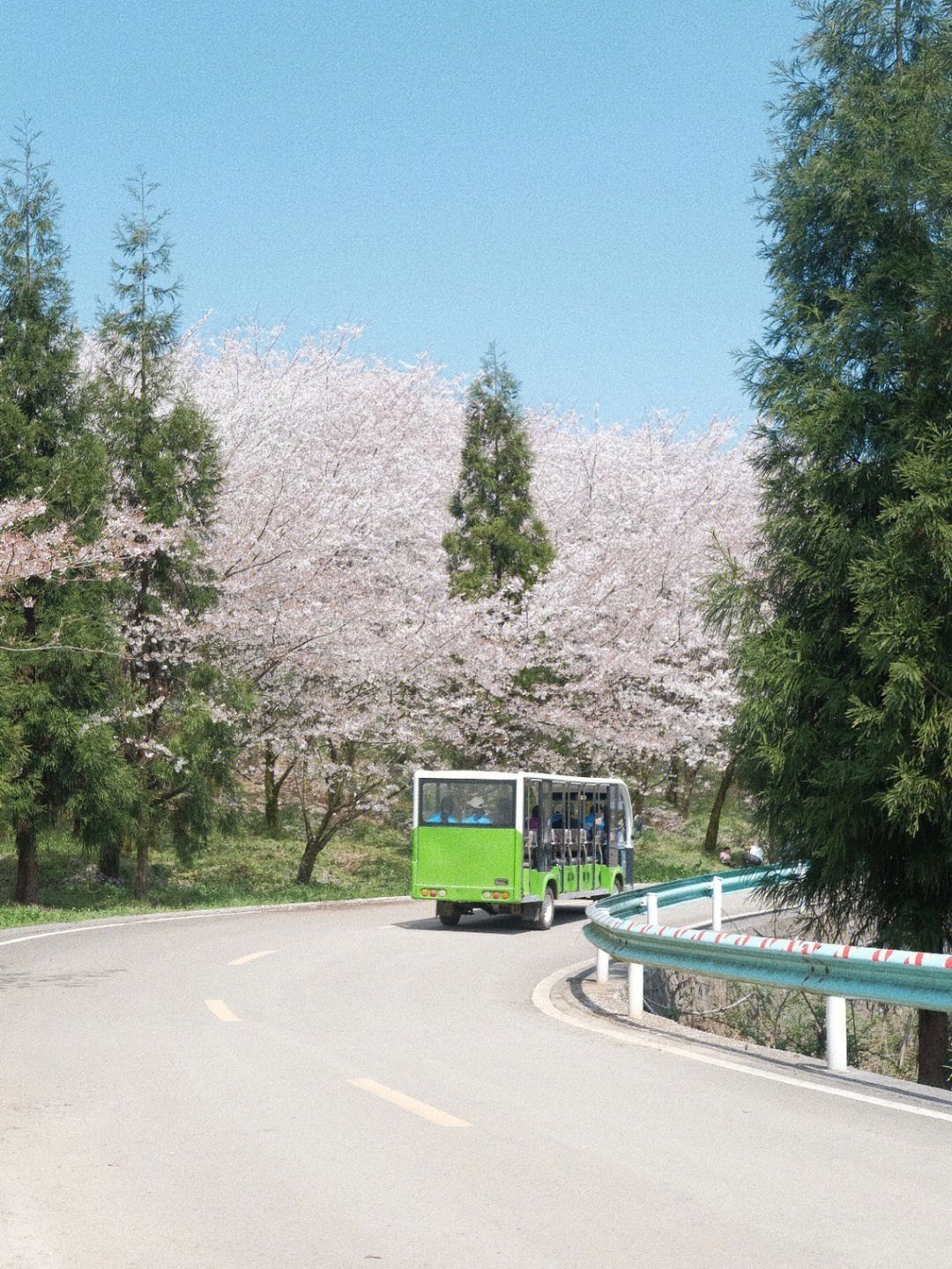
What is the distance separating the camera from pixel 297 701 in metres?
31.2

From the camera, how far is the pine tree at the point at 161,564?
92.5 ft

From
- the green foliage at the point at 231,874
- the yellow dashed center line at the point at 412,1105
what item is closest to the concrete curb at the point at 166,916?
the green foliage at the point at 231,874

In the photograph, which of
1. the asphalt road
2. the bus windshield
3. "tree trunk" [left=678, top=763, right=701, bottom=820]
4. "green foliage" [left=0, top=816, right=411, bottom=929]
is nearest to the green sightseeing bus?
the bus windshield

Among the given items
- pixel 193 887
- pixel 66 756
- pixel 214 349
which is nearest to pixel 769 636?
pixel 66 756

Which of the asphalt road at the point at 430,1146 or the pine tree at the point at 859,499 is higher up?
the pine tree at the point at 859,499

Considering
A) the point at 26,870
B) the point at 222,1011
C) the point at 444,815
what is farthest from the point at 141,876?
the point at 222,1011

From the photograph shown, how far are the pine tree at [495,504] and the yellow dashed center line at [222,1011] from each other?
2358cm

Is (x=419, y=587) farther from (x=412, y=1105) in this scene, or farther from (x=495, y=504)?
(x=412, y=1105)

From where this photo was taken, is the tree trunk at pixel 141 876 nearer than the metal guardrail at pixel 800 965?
No

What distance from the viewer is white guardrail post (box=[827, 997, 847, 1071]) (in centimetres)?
900

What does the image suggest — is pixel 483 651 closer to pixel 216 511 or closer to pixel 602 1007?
pixel 216 511

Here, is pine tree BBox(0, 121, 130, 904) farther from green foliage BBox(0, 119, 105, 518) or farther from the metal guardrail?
the metal guardrail

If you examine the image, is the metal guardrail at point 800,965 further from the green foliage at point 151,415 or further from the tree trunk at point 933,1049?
the green foliage at point 151,415

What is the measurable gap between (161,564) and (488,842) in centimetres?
1059
